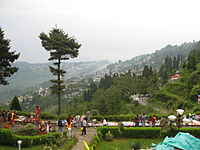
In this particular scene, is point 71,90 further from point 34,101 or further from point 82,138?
point 82,138

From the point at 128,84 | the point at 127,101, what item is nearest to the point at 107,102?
the point at 127,101

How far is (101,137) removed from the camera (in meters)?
16.2

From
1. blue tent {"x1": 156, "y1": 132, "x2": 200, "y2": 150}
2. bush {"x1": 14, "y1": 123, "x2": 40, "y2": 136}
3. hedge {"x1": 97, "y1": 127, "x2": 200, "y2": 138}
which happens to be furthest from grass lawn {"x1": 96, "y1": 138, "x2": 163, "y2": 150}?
blue tent {"x1": 156, "y1": 132, "x2": 200, "y2": 150}

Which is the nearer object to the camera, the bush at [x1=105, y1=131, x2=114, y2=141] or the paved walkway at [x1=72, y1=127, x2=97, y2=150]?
the paved walkway at [x1=72, y1=127, x2=97, y2=150]

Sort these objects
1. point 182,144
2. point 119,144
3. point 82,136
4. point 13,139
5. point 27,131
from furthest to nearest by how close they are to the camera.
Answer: point 82,136
point 27,131
point 119,144
point 13,139
point 182,144

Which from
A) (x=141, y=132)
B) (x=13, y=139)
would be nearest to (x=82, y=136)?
(x=141, y=132)

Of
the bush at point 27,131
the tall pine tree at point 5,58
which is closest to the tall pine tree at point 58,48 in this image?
the tall pine tree at point 5,58

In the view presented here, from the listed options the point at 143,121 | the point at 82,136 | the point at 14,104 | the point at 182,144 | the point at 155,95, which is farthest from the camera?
the point at 155,95

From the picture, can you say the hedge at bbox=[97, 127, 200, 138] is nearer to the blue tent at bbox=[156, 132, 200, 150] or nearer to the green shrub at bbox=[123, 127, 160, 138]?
the green shrub at bbox=[123, 127, 160, 138]

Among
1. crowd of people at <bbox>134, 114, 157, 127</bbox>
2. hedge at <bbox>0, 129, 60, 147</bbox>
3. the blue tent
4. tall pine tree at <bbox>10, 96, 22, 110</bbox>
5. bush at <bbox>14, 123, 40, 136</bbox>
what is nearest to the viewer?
the blue tent

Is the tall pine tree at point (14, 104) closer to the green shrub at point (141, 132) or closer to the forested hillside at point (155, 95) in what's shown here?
the green shrub at point (141, 132)

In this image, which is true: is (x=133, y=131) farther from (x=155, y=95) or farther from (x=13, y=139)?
(x=155, y=95)

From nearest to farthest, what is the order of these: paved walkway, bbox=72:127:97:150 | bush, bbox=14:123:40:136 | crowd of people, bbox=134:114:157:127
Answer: paved walkway, bbox=72:127:97:150, bush, bbox=14:123:40:136, crowd of people, bbox=134:114:157:127

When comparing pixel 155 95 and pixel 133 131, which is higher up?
pixel 155 95
